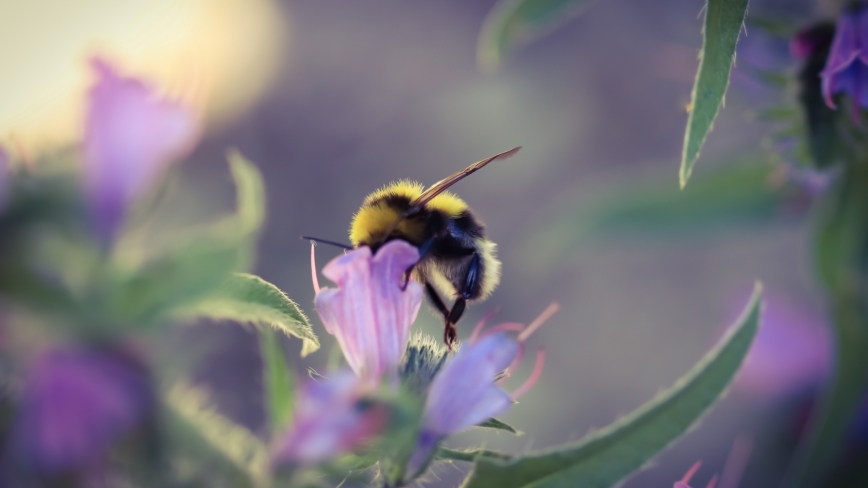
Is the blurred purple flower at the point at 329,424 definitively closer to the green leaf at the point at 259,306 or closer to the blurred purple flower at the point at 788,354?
the green leaf at the point at 259,306

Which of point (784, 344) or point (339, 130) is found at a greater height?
point (339, 130)

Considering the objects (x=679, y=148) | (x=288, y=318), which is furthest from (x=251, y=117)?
(x=288, y=318)

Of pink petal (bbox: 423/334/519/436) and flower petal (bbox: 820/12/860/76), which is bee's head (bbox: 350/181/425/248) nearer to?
pink petal (bbox: 423/334/519/436)

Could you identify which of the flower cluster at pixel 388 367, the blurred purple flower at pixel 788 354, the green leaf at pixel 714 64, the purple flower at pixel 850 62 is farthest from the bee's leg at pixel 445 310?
the blurred purple flower at pixel 788 354

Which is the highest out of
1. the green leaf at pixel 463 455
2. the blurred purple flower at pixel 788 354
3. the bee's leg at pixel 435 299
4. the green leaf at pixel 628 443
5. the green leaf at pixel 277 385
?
the bee's leg at pixel 435 299

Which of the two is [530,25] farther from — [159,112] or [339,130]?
[339,130]

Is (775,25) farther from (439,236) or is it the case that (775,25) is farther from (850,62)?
(439,236)

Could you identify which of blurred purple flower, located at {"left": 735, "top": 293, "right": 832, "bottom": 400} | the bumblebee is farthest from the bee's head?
blurred purple flower, located at {"left": 735, "top": 293, "right": 832, "bottom": 400}
